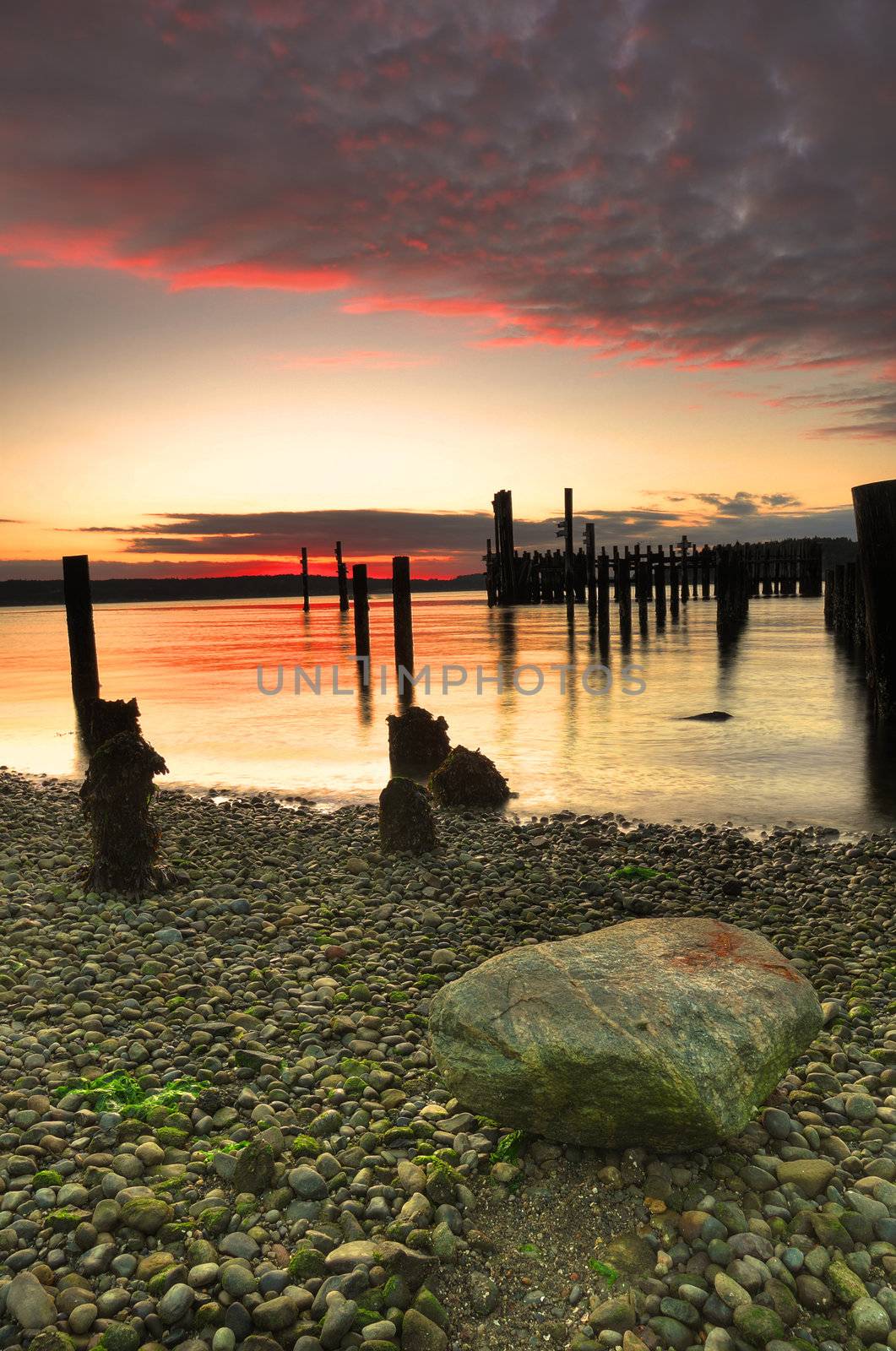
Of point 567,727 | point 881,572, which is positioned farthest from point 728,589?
point 881,572

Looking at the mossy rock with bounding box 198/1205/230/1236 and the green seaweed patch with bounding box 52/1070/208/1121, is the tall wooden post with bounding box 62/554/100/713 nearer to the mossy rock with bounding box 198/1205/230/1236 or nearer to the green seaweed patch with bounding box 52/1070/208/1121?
the green seaweed patch with bounding box 52/1070/208/1121

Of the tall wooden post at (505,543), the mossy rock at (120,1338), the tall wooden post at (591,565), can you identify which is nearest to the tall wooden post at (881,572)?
the mossy rock at (120,1338)

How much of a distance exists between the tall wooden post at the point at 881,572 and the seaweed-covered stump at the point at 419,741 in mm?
5134

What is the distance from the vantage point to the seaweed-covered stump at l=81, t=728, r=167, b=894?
6.13 m

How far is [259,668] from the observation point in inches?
1168

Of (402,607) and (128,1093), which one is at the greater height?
(402,607)

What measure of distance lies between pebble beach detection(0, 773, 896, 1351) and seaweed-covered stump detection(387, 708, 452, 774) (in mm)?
4601

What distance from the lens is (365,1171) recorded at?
10.2 feet

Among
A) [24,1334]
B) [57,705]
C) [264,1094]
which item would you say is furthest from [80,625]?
[24,1334]

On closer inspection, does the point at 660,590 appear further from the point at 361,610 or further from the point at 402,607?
the point at 402,607

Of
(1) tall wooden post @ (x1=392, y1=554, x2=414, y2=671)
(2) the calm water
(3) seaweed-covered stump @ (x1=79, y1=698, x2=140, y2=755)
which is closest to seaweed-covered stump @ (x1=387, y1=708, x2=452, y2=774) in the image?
(2) the calm water

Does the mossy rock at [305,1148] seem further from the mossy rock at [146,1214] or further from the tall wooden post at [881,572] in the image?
the tall wooden post at [881,572]

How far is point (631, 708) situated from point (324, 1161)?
15.0m

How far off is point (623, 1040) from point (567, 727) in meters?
12.4
